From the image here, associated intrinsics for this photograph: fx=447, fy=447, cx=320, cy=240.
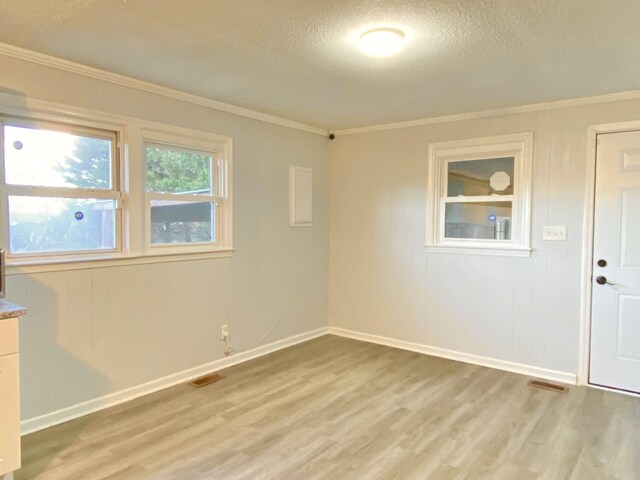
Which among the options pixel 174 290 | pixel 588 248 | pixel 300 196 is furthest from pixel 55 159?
pixel 588 248

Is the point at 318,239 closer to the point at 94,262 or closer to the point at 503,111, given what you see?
the point at 503,111

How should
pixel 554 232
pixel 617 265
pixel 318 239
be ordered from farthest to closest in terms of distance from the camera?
pixel 318 239
pixel 554 232
pixel 617 265

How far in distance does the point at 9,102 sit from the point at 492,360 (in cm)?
418

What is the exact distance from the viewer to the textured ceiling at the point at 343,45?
2119 millimetres

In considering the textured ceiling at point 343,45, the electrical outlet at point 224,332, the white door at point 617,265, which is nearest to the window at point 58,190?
the textured ceiling at point 343,45

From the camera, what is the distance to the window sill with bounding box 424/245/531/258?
12.8 feet

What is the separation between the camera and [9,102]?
104 inches

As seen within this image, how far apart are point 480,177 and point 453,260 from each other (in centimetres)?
82

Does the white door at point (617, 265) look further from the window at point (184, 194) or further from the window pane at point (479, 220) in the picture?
the window at point (184, 194)

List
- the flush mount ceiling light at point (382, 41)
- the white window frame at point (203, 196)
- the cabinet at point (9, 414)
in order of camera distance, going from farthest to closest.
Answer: the white window frame at point (203, 196), the flush mount ceiling light at point (382, 41), the cabinet at point (9, 414)

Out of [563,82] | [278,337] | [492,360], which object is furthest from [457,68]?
[278,337]

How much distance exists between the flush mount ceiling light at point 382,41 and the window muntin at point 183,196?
5.87ft

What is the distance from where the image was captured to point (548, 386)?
143 inches

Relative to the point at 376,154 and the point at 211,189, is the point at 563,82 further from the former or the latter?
the point at 211,189
